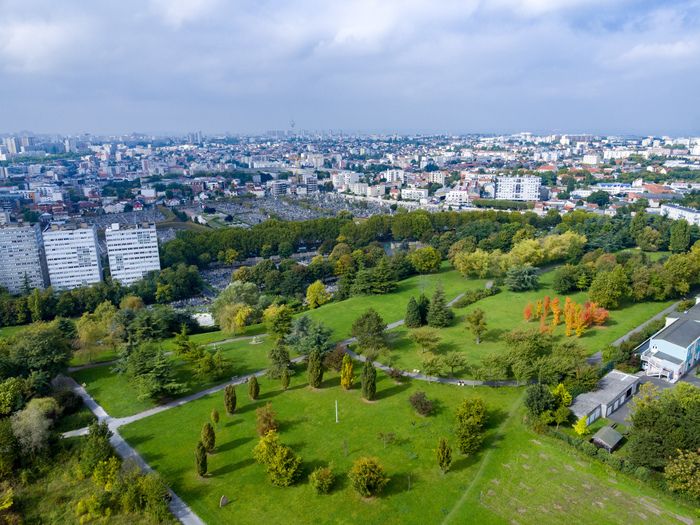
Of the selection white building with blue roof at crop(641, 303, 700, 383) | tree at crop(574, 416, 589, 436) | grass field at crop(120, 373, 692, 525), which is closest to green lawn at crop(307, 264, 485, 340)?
grass field at crop(120, 373, 692, 525)

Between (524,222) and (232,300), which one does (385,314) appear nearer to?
(232,300)

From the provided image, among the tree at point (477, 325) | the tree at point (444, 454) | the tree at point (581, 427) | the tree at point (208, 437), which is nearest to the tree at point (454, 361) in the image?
the tree at point (477, 325)

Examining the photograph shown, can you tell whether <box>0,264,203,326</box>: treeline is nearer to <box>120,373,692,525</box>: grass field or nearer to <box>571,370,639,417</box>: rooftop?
<box>120,373,692,525</box>: grass field

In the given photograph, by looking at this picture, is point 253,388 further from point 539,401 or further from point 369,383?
point 539,401

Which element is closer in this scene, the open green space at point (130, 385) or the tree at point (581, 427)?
the tree at point (581, 427)

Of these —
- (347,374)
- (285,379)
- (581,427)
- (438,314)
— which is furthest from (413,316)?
(581,427)

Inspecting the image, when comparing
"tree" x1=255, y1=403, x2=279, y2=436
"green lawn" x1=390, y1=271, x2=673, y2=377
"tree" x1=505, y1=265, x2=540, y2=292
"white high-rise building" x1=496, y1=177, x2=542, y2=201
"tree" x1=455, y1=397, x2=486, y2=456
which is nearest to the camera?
"tree" x1=455, y1=397, x2=486, y2=456

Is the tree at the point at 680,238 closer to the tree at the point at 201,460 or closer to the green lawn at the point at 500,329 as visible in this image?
the green lawn at the point at 500,329
